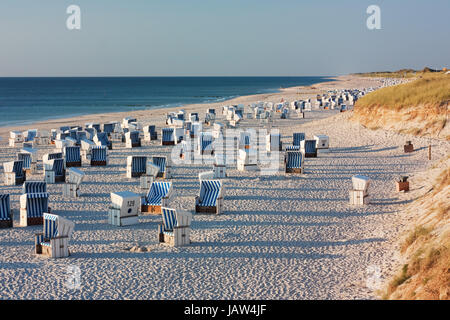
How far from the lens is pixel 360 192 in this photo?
13367 millimetres

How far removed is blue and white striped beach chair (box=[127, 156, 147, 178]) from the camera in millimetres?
16922

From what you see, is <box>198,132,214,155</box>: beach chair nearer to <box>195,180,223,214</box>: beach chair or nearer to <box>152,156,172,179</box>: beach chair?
<box>152,156,172,179</box>: beach chair

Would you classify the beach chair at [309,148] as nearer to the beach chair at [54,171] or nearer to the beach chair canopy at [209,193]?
the beach chair canopy at [209,193]

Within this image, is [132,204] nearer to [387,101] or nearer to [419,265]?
[419,265]

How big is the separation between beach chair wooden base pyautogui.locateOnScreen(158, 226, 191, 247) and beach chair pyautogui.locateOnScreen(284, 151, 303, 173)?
24.4 ft

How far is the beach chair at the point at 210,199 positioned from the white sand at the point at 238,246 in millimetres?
275

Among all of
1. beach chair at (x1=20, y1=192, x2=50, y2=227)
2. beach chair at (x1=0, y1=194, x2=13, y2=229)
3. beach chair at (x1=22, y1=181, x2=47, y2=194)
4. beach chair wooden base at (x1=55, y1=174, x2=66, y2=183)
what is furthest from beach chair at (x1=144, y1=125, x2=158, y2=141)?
beach chair at (x1=0, y1=194, x2=13, y2=229)

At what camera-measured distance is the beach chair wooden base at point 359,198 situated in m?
13.4

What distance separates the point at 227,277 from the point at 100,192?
7261 millimetres

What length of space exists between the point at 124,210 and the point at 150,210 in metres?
1.11

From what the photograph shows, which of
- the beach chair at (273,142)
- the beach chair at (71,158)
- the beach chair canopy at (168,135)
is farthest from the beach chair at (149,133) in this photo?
the beach chair at (71,158)

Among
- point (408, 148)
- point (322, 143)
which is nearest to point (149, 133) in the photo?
point (322, 143)
